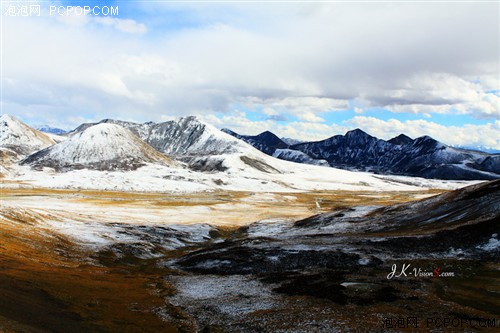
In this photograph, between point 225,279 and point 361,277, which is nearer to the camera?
point 361,277

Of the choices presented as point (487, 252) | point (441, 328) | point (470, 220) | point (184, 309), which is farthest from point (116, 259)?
point (470, 220)

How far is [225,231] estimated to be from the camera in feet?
394

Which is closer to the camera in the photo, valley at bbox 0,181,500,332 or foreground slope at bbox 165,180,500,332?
valley at bbox 0,181,500,332

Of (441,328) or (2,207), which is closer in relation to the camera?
(441,328)

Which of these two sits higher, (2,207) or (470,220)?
(470,220)

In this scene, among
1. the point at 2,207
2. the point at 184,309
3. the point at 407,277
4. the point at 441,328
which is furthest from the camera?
the point at 2,207

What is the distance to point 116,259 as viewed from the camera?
7350 centimetres

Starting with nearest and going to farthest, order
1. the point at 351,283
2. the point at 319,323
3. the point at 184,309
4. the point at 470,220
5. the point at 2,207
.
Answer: the point at 319,323, the point at 184,309, the point at 351,283, the point at 470,220, the point at 2,207

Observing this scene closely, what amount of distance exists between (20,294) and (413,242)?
197 feet

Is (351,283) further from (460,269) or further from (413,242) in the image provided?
(413,242)

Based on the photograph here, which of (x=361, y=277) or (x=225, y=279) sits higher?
(x=361, y=277)

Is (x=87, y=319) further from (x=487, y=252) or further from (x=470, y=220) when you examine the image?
(x=470, y=220)

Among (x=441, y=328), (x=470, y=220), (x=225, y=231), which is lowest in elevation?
(x=225, y=231)

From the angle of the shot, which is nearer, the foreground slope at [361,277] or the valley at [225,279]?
the valley at [225,279]
